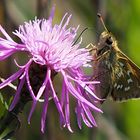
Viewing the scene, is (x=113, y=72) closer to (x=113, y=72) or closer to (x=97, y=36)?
(x=113, y=72)

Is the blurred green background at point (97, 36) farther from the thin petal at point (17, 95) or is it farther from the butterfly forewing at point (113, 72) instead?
the thin petal at point (17, 95)

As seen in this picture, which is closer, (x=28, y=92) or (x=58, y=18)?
(x=28, y=92)

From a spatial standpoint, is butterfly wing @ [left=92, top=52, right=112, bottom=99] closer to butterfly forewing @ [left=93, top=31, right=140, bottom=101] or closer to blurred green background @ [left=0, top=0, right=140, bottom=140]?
butterfly forewing @ [left=93, top=31, right=140, bottom=101]

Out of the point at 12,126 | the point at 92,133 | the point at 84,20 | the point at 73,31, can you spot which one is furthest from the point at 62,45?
the point at 84,20

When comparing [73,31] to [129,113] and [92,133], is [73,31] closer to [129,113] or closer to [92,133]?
[92,133]

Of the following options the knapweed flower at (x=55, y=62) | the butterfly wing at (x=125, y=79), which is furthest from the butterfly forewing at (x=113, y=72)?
the knapweed flower at (x=55, y=62)

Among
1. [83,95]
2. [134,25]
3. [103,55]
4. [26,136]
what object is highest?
[134,25]

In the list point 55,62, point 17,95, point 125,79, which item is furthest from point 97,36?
point 17,95

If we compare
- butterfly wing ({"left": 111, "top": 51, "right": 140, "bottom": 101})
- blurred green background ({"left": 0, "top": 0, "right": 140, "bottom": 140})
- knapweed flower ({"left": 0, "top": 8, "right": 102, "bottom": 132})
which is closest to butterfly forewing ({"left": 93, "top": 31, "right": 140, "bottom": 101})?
butterfly wing ({"left": 111, "top": 51, "right": 140, "bottom": 101})
